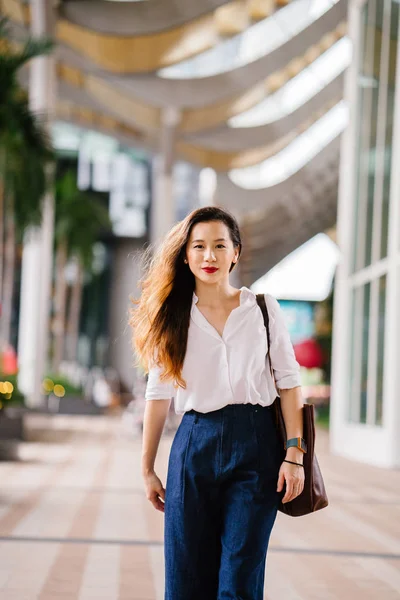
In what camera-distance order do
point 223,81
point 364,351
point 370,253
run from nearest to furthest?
point 364,351
point 370,253
point 223,81

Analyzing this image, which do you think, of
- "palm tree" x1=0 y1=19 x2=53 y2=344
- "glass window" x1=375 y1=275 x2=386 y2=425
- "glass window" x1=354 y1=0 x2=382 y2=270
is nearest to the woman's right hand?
"glass window" x1=375 y1=275 x2=386 y2=425

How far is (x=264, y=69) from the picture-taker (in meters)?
25.0

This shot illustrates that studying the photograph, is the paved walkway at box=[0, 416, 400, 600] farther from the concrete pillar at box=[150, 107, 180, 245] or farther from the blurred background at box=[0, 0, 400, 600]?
the concrete pillar at box=[150, 107, 180, 245]

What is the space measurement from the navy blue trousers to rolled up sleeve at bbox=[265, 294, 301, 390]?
129mm

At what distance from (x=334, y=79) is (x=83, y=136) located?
67.2 feet

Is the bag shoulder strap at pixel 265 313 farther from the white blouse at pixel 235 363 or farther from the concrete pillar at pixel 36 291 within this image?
the concrete pillar at pixel 36 291

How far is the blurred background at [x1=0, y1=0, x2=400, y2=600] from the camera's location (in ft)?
19.3

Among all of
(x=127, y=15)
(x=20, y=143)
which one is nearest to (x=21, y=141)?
(x=20, y=143)

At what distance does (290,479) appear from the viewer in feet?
8.16

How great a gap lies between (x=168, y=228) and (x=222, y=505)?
14.7 metres

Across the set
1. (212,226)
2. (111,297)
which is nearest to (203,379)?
(212,226)

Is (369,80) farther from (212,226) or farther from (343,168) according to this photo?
(212,226)

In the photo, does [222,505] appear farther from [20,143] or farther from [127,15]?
[127,15]

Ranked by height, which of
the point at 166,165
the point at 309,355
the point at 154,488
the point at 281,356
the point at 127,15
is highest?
the point at 127,15
